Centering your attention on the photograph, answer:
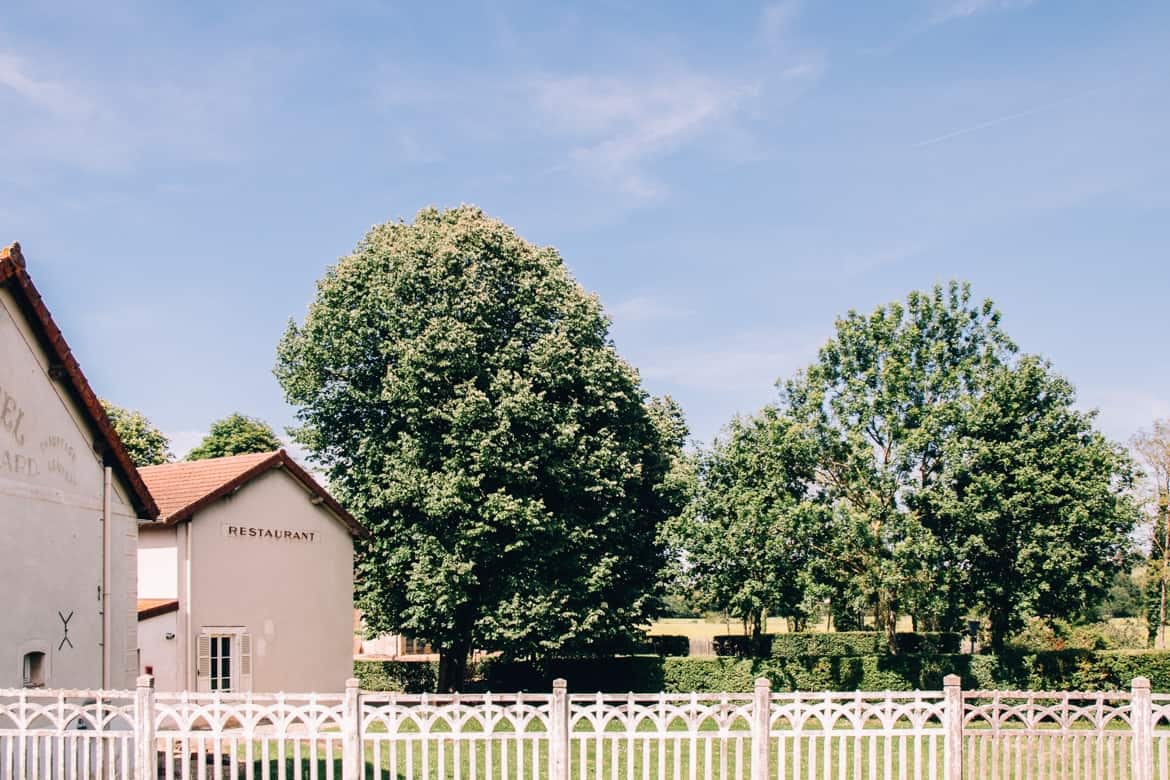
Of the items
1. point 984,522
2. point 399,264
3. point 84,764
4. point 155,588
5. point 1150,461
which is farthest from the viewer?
point 1150,461

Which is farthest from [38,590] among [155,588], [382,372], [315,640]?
[382,372]

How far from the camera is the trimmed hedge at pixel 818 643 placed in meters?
33.5

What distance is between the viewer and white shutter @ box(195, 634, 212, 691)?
24344 mm

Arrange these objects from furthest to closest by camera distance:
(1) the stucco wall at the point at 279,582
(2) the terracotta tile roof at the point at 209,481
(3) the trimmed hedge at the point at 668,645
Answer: (3) the trimmed hedge at the point at 668,645
(1) the stucco wall at the point at 279,582
(2) the terracotta tile roof at the point at 209,481

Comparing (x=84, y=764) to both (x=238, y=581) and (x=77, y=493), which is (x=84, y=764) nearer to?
(x=77, y=493)

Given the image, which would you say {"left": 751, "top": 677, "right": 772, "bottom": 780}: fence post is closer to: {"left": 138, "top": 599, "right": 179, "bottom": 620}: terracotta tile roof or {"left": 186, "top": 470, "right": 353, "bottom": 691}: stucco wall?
{"left": 138, "top": 599, "right": 179, "bottom": 620}: terracotta tile roof

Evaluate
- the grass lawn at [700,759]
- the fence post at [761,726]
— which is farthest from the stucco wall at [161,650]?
the fence post at [761,726]

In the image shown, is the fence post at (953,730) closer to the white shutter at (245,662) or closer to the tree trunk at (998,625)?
the tree trunk at (998,625)

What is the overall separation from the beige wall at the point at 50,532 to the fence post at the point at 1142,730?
601 inches

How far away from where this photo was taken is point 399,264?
97.6 ft

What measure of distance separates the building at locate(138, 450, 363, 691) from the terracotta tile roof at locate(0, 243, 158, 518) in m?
5.59

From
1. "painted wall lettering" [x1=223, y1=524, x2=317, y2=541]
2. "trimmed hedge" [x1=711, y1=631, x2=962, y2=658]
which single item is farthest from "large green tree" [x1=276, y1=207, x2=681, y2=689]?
"trimmed hedge" [x1=711, y1=631, x2=962, y2=658]

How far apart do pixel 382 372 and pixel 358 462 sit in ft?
9.03

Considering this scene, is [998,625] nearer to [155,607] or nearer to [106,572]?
[155,607]
